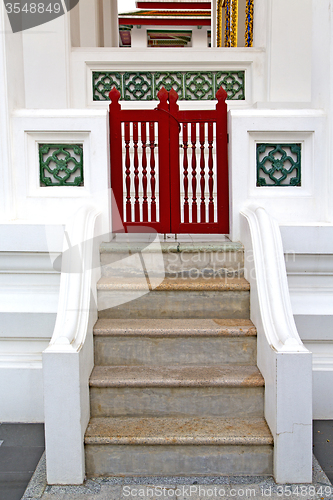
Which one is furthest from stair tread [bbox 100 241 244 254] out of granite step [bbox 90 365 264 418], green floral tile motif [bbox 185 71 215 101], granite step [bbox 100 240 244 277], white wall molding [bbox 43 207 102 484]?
green floral tile motif [bbox 185 71 215 101]

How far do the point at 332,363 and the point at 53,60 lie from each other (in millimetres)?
4547

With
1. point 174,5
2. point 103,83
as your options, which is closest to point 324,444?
point 103,83

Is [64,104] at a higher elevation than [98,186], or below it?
higher

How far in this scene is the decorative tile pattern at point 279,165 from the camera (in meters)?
3.71

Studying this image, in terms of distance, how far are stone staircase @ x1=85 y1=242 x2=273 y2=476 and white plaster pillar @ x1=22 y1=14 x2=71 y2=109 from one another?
103 inches

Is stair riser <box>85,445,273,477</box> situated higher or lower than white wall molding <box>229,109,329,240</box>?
lower

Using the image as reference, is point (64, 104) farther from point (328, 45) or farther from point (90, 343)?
point (90, 343)

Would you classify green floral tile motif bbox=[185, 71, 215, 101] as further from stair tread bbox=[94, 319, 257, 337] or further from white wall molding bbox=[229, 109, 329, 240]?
stair tread bbox=[94, 319, 257, 337]

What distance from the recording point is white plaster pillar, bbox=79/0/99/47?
6.34 metres

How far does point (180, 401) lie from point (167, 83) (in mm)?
4056

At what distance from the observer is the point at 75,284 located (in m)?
2.85

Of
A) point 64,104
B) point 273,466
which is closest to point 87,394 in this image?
point 273,466

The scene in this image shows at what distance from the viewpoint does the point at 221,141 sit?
3.79m
